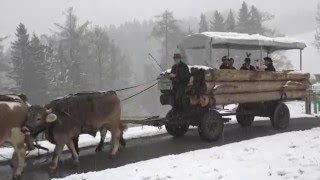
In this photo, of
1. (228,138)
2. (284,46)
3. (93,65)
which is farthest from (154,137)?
(93,65)

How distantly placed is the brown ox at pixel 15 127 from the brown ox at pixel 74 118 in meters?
0.23

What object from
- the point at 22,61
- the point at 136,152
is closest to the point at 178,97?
the point at 136,152

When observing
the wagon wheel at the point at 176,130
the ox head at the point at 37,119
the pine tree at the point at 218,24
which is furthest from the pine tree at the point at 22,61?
the ox head at the point at 37,119

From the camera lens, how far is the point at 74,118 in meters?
9.61

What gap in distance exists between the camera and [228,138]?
1281 cm

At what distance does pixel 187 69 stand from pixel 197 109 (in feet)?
3.90

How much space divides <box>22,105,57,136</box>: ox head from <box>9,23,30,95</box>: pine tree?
42047 millimetres

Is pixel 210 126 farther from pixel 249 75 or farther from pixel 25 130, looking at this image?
pixel 25 130

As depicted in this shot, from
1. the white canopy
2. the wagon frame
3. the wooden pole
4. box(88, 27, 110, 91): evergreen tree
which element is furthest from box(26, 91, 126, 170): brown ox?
box(88, 27, 110, 91): evergreen tree

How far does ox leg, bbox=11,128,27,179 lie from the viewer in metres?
8.51

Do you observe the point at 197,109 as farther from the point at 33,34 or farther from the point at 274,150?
the point at 33,34

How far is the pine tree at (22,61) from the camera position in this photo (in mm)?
49781

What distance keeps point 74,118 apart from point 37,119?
919mm

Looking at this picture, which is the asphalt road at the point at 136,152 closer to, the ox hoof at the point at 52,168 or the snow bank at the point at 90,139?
the ox hoof at the point at 52,168
